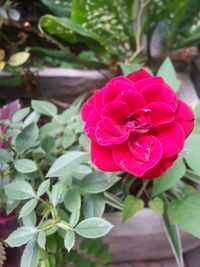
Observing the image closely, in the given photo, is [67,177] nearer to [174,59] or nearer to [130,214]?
[130,214]

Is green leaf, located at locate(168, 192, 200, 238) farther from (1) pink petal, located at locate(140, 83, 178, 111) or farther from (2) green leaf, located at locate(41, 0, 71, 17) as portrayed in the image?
(2) green leaf, located at locate(41, 0, 71, 17)

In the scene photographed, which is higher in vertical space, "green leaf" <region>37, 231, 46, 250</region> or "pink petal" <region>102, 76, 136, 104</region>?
"pink petal" <region>102, 76, 136, 104</region>

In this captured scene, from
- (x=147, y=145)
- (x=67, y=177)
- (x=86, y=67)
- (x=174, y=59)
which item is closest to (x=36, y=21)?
(x=86, y=67)

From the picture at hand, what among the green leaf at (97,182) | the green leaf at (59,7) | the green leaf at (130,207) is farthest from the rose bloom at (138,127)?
the green leaf at (59,7)

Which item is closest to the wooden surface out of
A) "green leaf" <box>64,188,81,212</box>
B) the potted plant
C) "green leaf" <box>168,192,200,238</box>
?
the potted plant

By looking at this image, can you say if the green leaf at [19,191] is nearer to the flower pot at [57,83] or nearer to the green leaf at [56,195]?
the green leaf at [56,195]

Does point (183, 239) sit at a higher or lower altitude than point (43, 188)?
lower
